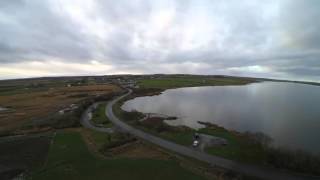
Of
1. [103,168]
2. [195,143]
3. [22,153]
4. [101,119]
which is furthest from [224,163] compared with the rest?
[101,119]

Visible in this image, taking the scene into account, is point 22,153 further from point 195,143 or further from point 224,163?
point 224,163

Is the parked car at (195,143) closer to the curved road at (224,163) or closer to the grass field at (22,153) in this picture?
the curved road at (224,163)

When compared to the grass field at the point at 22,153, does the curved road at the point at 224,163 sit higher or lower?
higher

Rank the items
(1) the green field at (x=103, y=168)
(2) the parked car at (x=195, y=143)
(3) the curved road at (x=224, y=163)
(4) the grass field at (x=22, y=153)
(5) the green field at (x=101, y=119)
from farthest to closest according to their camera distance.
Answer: (5) the green field at (x=101, y=119)
(2) the parked car at (x=195, y=143)
(4) the grass field at (x=22, y=153)
(1) the green field at (x=103, y=168)
(3) the curved road at (x=224, y=163)

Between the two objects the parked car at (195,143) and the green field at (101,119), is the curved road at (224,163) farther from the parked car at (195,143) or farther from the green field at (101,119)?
the green field at (101,119)

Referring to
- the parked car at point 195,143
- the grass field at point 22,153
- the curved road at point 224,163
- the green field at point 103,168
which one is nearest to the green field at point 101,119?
the grass field at point 22,153

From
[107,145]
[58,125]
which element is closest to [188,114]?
[58,125]

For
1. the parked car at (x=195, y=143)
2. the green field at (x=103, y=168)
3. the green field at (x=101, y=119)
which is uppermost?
the parked car at (x=195, y=143)

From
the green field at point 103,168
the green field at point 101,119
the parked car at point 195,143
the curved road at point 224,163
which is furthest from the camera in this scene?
the green field at point 101,119

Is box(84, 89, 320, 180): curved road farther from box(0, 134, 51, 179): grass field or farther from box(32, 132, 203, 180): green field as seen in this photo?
box(0, 134, 51, 179): grass field

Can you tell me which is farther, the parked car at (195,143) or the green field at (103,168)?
the parked car at (195,143)
